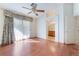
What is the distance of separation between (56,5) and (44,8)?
9.7 inches

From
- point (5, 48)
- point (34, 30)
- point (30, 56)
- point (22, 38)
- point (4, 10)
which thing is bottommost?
point (30, 56)

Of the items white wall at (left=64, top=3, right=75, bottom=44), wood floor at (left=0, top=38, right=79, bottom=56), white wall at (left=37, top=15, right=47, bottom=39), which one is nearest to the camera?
wood floor at (left=0, top=38, right=79, bottom=56)

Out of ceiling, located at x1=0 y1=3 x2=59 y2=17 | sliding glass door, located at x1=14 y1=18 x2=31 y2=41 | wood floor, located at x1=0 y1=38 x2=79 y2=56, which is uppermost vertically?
ceiling, located at x1=0 y1=3 x2=59 y2=17

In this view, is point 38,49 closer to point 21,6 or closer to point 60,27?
point 60,27

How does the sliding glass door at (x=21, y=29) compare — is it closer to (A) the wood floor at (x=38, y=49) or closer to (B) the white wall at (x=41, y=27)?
(A) the wood floor at (x=38, y=49)

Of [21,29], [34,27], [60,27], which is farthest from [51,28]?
[21,29]

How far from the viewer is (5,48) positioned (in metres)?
2.30

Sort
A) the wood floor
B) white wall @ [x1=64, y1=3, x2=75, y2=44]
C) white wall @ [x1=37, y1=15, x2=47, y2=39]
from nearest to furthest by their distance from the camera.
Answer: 1. the wood floor
2. white wall @ [x1=64, y1=3, x2=75, y2=44]
3. white wall @ [x1=37, y1=15, x2=47, y2=39]

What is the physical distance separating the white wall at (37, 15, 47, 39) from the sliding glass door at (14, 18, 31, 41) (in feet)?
0.68

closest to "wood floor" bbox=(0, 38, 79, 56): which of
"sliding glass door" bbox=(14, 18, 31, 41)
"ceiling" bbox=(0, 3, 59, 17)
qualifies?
"sliding glass door" bbox=(14, 18, 31, 41)

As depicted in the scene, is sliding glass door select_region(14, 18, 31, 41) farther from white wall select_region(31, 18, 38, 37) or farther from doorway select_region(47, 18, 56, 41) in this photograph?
doorway select_region(47, 18, 56, 41)

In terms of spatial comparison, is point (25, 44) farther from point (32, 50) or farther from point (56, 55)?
point (56, 55)

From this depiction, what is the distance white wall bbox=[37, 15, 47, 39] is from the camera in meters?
2.53

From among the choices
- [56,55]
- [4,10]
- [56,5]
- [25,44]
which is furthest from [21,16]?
[56,55]
